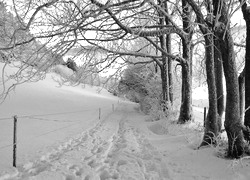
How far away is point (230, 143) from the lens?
5379mm

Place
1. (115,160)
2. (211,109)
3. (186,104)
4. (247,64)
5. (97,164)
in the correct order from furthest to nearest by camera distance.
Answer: (186,104) < (211,109) < (247,64) < (115,160) < (97,164)

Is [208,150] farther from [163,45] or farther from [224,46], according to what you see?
[163,45]

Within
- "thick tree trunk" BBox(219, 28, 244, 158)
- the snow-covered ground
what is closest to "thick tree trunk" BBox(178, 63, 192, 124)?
the snow-covered ground

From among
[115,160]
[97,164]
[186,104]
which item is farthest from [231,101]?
[186,104]

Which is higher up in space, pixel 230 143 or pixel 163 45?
pixel 163 45

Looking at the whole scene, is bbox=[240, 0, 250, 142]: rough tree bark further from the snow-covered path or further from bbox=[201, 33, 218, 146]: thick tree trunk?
the snow-covered path

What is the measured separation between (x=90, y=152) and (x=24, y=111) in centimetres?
1168

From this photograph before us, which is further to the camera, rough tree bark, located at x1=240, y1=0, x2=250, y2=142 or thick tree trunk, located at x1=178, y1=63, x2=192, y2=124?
Result: thick tree trunk, located at x1=178, y1=63, x2=192, y2=124

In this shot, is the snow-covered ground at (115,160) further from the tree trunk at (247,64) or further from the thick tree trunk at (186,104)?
the thick tree trunk at (186,104)

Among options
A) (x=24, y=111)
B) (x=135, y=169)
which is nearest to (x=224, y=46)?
(x=135, y=169)

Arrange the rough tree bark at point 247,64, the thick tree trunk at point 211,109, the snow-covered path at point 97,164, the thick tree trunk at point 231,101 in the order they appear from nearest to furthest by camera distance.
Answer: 1. the snow-covered path at point 97,164
2. the thick tree trunk at point 231,101
3. the rough tree bark at point 247,64
4. the thick tree trunk at point 211,109

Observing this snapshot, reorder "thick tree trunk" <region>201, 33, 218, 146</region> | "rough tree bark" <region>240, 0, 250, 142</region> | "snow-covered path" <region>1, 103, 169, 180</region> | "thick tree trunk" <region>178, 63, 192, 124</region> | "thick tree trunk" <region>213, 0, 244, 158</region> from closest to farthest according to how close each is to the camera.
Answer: "snow-covered path" <region>1, 103, 169, 180</region>, "thick tree trunk" <region>213, 0, 244, 158</region>, "rough tree bark" <region>240, 0, 250, 142</region>, "thick tree trunk" <region>201, 33, 218, 146</region>, "thick tree trunk" <region>178, 63, 192, 124</region>

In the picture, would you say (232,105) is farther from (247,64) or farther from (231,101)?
(247,64)

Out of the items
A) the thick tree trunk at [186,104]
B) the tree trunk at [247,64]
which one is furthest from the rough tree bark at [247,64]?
the thick tree trunk at [186,104]
